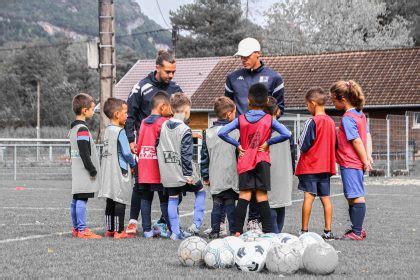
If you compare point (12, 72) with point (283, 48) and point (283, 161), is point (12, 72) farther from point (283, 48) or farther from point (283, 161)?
point (283, 161)

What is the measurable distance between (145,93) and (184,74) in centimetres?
4214

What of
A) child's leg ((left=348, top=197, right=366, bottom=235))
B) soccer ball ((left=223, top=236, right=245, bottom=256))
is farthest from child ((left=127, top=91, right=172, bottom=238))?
soccer ball ((left=223, top=236, right=245, bottom=256))

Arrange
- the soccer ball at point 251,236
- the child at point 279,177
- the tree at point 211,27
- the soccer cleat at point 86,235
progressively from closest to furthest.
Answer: the soccer ball at point 251,236 < the child at point 279,177 < the soccer cleat at point 86,235 < the tree at point 211,27

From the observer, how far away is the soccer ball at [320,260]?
6.66m

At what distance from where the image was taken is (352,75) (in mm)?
45594

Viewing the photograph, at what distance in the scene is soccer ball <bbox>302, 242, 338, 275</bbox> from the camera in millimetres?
6664

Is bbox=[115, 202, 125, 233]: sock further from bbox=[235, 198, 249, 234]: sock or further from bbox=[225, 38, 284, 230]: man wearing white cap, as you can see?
bbox=[235, 198, 249, 234]: sock

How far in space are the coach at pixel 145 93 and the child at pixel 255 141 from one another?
1613mm

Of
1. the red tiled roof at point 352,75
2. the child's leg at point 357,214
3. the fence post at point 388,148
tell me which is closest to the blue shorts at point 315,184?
the child's leg at point 357,214

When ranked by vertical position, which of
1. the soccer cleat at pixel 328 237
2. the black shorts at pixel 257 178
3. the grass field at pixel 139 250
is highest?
the black shorts at pixel 257 178

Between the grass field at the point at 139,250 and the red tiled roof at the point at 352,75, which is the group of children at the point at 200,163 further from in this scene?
the red tiled roof at the point at 352,75

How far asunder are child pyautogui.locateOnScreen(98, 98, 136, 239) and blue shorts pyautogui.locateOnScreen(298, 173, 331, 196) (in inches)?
73.0

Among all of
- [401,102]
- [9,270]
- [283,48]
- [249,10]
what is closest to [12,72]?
[249,10]

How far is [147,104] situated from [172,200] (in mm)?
1246
